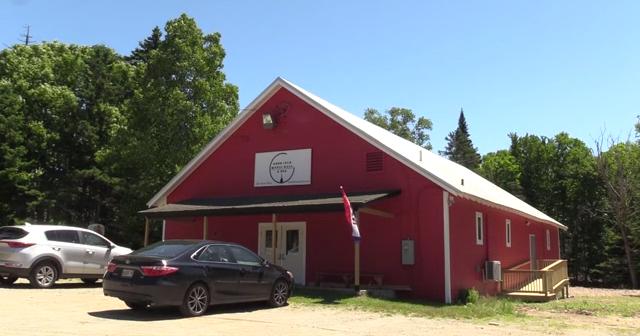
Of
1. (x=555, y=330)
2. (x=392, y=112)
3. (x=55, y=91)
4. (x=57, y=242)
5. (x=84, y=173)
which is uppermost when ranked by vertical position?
(x=392, y=112)

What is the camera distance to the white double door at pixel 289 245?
741 inches

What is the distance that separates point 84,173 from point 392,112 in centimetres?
3676

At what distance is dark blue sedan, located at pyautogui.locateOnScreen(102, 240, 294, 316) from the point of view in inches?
404

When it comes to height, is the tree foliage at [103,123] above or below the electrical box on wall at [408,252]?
above

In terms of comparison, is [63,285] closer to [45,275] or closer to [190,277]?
[45,275]

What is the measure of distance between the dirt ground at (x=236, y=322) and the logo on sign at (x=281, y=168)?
24.2ft

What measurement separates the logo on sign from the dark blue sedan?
7.36 m

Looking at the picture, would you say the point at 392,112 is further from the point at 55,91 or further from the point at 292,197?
the point at 292,197

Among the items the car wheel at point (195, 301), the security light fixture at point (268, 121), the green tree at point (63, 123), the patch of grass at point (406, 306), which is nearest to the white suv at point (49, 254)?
the patch of grass at point (406, 306)

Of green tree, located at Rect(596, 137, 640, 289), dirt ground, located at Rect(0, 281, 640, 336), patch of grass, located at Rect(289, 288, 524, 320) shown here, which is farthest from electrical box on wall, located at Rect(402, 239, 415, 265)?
green tree, located at Rect(596, 137, 640, 289)

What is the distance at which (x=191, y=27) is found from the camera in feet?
106

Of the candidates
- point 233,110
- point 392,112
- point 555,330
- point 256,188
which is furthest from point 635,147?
point 555,330

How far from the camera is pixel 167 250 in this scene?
439 inches

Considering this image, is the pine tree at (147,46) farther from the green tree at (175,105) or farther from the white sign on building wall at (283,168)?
the white sign on building wall at (283,168)
